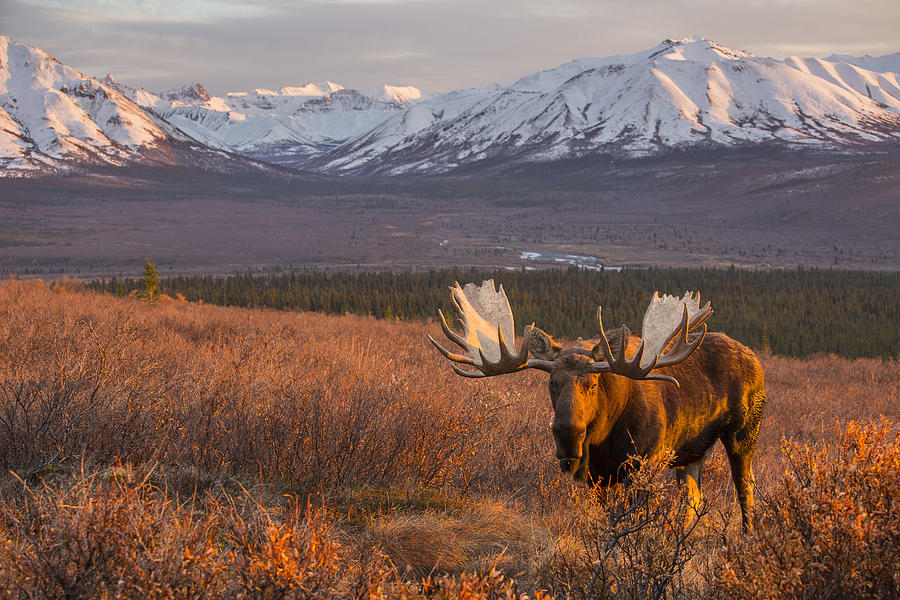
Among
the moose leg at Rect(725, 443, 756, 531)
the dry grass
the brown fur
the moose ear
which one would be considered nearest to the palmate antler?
the moose ear

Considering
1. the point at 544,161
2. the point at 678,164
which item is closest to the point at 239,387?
the point at 678,164

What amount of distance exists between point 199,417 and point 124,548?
2498 millimetres

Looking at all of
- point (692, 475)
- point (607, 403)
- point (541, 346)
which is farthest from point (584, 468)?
point (692, 475)

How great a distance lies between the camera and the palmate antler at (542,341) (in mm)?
4035

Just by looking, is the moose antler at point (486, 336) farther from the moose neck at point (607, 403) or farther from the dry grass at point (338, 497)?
the dry grass at point (338, 497)

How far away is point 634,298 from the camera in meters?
42.3

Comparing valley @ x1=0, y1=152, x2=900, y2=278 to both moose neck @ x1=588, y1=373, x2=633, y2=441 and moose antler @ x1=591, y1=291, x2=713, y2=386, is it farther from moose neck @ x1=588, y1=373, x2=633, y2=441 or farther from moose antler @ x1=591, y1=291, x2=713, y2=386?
Answer: moose neck @ x1=588, y1=373, x2=633, y2=441

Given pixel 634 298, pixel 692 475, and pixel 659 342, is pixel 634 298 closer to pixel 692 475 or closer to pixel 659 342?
pixel 692 475

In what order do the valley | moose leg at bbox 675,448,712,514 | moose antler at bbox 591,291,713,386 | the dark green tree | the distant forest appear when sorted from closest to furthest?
moose antler at bbox 591,291,713,386 → moose leg at bbox 675,448,712,514 → the dark green tree → the distant forest → the valley

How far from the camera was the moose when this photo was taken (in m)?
4.02

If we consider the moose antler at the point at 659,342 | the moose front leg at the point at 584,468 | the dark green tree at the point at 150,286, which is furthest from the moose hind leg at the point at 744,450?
the dark green tree at the point at 150,286

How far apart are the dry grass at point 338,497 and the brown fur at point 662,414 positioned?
28cm

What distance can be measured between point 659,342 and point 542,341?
72 cm

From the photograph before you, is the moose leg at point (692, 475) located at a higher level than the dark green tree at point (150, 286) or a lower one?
higher
